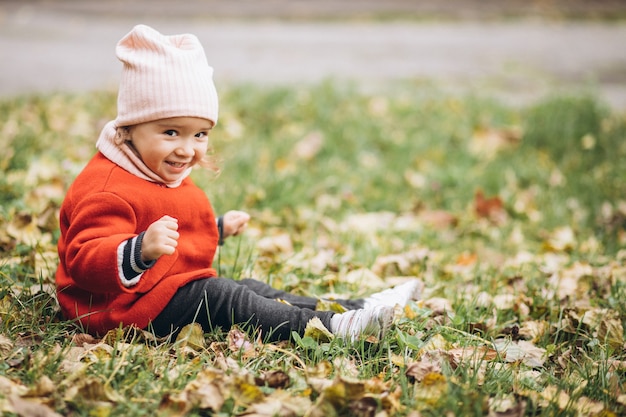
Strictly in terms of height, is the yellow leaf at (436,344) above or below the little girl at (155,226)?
below

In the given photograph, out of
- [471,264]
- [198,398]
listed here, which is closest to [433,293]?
[471,264]

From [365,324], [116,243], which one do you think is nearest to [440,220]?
[365,324]

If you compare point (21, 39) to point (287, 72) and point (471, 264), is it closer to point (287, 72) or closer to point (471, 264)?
point (287, 72)

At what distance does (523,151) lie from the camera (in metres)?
5.08

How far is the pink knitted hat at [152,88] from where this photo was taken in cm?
207

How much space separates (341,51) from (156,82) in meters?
6.21

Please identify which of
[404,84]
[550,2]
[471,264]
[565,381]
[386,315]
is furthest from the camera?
[550,2]

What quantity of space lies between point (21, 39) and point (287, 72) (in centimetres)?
315

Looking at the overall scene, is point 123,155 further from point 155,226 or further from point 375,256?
point 375,256

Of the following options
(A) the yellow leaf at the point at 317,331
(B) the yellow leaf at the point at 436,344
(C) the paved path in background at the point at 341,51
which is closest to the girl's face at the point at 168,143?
(A) the yellow leaf at the point at 317,331

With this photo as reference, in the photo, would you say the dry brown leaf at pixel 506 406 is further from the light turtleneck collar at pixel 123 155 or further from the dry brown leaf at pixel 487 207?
the dry brown leaf at pixel 487 207

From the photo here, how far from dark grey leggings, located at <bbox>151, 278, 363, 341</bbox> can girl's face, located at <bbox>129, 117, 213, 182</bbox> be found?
401mm

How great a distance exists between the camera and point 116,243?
196cm

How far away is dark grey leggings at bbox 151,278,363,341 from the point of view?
2.24 m
